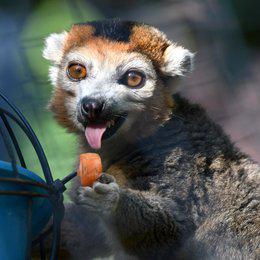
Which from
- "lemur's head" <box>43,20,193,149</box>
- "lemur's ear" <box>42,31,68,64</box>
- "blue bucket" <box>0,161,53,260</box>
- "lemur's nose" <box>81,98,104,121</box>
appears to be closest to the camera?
"blue bucket" <box>0,161,53,260</box>

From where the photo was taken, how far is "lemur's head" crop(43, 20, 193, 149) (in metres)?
3.14

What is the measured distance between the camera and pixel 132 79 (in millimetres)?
3295

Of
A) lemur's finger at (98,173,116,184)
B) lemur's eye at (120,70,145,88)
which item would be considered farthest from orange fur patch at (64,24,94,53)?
lemur's finger at (98,173,116,184)

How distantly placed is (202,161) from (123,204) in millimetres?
518

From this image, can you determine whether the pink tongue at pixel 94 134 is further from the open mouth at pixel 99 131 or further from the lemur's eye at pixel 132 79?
the lemur's eye at pixel 132 79

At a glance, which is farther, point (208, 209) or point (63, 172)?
point (63, 172)

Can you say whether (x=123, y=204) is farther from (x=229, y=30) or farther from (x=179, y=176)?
(x=229, y=30)

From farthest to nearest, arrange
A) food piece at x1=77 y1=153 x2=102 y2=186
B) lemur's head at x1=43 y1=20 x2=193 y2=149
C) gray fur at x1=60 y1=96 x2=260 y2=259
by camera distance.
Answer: lemur's head at x1=43 y1=20 x2=193 y2=149
gray fur at x1=60 y1=96 x2=260 y2=259
food piece at x1=77 y1=153 x2=102 y2=186

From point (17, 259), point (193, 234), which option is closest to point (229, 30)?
point (193, 234)

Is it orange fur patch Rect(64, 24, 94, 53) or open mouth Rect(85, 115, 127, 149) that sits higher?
orange fur patch Rect(64, 24, 94, 53)

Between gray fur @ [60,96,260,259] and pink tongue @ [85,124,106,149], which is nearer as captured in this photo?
gray fur @ [60,96,260,259]

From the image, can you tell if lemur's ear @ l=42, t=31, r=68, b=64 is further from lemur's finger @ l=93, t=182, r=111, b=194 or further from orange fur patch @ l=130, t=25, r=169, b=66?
lemur's finger @ l=93, t=182, r=111, b=194

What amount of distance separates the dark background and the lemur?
0.64 meters

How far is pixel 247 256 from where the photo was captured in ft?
9.66
